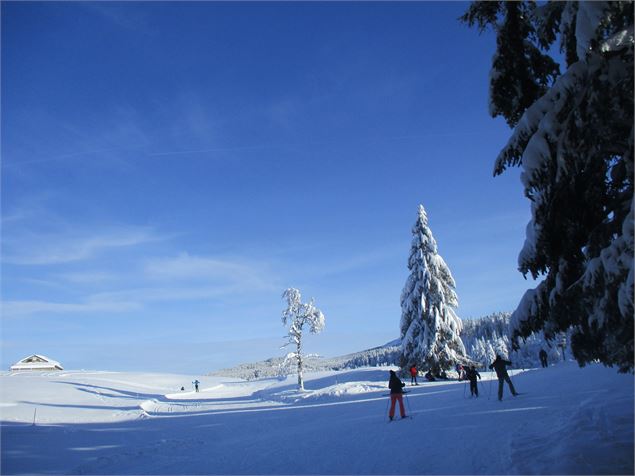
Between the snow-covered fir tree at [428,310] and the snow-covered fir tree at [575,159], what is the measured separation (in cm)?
2423

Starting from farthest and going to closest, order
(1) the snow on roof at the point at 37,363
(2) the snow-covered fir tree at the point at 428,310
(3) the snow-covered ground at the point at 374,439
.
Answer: (1) the snow on roof at the point at 37,363, (2) the snow-covered fir tree at the point at 428,310, (3) the snow-covered ground at the point at 374,439

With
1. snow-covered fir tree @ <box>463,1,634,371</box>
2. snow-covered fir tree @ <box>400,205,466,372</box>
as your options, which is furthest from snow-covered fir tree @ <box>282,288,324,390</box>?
snow-covered fir tree @ <box>463,1,634,371</box>

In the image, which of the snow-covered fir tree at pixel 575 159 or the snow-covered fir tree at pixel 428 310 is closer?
the snow-covered fir tree at pixel 575 159

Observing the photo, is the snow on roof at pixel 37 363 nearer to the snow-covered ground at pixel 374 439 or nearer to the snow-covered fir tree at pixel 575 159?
the snow-covered ground at pixel 374 439

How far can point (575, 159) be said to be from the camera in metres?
6.30

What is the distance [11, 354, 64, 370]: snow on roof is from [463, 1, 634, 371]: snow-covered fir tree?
279 feet

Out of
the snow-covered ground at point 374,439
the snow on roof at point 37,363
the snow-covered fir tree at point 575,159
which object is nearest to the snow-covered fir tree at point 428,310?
the snow-covered ground at point 374,439

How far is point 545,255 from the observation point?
7199 mm

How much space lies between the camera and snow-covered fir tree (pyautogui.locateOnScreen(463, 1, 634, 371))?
5.78 meters

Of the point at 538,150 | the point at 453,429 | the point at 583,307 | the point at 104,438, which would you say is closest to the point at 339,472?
the point at 453,429

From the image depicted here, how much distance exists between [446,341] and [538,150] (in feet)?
87.4

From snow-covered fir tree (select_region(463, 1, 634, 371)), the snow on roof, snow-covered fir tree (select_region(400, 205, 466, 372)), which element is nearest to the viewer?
snow-covered fir tree (select_region(463, 1, 634, 371))

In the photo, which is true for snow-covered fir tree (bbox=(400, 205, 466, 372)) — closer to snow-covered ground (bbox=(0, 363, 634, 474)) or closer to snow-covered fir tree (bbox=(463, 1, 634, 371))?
snow-covered ground (bbox=(0, 363, 634, 474))

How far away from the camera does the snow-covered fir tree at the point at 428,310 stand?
30.3 metres
